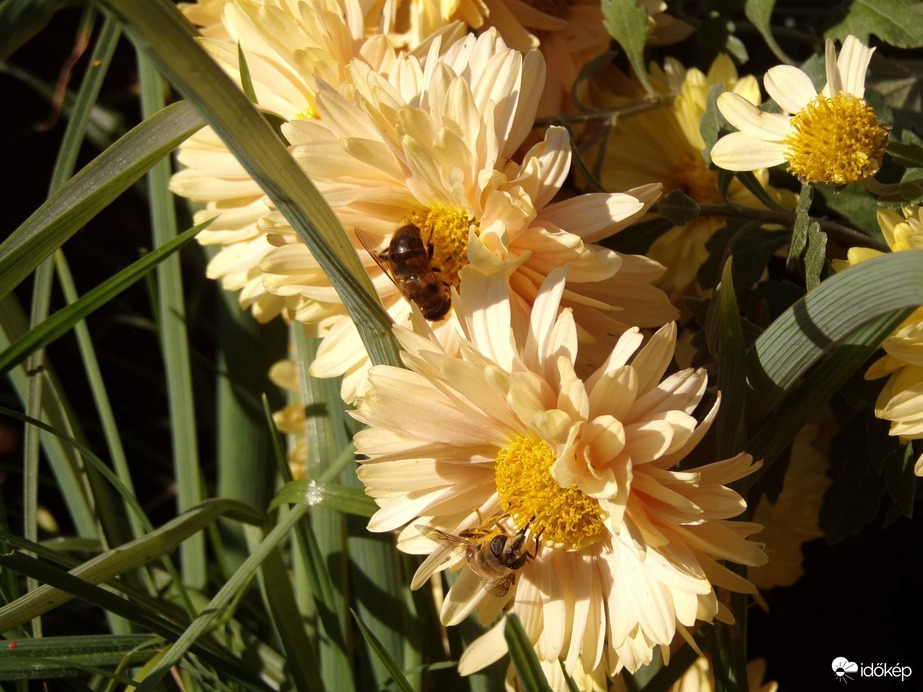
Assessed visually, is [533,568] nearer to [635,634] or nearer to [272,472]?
[635,634]

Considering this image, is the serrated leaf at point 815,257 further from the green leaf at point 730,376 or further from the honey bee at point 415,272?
the honey bee at point 415,272

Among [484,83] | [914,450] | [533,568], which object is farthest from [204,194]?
[914,450]

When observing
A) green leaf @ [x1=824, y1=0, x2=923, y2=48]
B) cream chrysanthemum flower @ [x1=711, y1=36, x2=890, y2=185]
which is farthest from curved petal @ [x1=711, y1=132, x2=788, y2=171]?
green leaf @ [x1=824, y1=0, x2=923, y2=48]

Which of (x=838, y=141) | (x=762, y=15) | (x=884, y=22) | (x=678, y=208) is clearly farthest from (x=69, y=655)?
(x=884, y=22)

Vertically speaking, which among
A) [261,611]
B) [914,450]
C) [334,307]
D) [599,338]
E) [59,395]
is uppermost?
[59,395]

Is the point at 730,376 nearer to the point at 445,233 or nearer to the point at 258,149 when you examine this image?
the point at 445,233

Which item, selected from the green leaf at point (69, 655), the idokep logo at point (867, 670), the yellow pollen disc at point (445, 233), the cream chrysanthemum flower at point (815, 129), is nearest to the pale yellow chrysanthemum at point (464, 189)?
the yellow pollen disc at point (445, 233)
